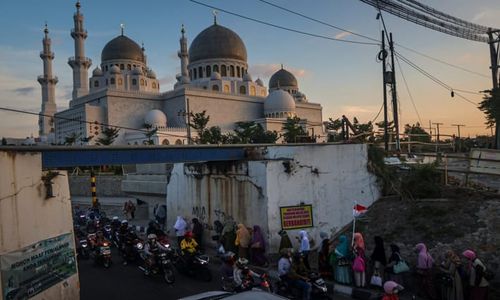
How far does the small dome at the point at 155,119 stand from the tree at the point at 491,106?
4205 cm

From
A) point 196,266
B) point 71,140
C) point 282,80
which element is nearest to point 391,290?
point 196,266

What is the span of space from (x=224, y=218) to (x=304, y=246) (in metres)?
4.04

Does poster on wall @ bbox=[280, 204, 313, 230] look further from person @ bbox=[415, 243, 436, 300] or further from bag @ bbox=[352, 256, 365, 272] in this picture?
person @ bbox=[415, 243, 436, 300]

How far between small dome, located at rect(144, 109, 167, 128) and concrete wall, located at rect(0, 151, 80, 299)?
49.5 meters

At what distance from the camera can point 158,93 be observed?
206 feet

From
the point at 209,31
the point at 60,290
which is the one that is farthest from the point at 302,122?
the point at 60,290

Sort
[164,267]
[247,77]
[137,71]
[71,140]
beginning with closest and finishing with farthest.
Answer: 1. [164,267]
2. [71,140]
3. [137,71]
4. [247,77]

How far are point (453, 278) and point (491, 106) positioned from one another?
674 inches

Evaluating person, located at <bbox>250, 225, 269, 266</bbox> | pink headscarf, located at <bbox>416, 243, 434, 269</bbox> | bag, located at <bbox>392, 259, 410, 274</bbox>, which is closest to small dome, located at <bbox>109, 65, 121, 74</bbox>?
person, located at <bbox>250, 225, 269, 266</bbox>

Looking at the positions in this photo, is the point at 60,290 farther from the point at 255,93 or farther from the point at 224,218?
the point at 255,93

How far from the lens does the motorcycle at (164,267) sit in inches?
374

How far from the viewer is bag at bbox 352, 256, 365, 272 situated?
29.2 feet

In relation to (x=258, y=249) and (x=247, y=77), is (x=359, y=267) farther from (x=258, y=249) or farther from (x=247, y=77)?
(x=247, y=77)

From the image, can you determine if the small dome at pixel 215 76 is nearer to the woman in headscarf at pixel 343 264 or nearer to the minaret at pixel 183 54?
the minaret at pixel 183 54
